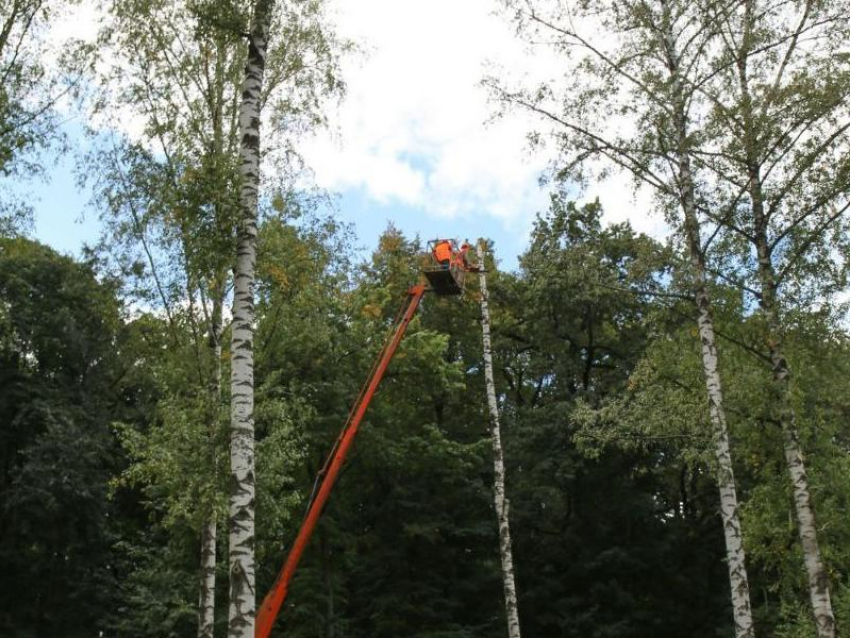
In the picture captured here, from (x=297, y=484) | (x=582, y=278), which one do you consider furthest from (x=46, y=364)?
(x=582, y=278)

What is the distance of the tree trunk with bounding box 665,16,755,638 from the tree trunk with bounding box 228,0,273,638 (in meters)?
5.67

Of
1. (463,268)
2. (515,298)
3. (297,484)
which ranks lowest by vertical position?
(297,484)

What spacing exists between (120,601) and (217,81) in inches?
750

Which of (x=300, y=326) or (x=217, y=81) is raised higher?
(x=217, y=81)

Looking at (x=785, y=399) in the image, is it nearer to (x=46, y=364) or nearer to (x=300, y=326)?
(x=300, y=326)

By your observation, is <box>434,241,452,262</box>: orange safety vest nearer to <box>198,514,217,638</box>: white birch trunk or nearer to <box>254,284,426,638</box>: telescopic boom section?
<box>254,284,426,638</box>: telescopic boom section

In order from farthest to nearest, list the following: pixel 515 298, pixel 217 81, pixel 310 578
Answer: pixel 515 298
pixel 310 578
pixel 217 81

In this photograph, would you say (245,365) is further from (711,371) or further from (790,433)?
(790,433)

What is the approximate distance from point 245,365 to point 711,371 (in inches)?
239

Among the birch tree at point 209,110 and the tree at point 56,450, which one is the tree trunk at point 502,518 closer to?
the birch tree at point 209,110

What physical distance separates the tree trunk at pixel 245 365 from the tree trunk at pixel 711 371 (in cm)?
567

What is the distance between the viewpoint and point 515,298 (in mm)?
27969

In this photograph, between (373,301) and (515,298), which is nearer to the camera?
(373,301)

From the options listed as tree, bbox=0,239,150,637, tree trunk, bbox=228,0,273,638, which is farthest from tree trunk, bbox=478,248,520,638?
tree, bbox=0,239,150,637
